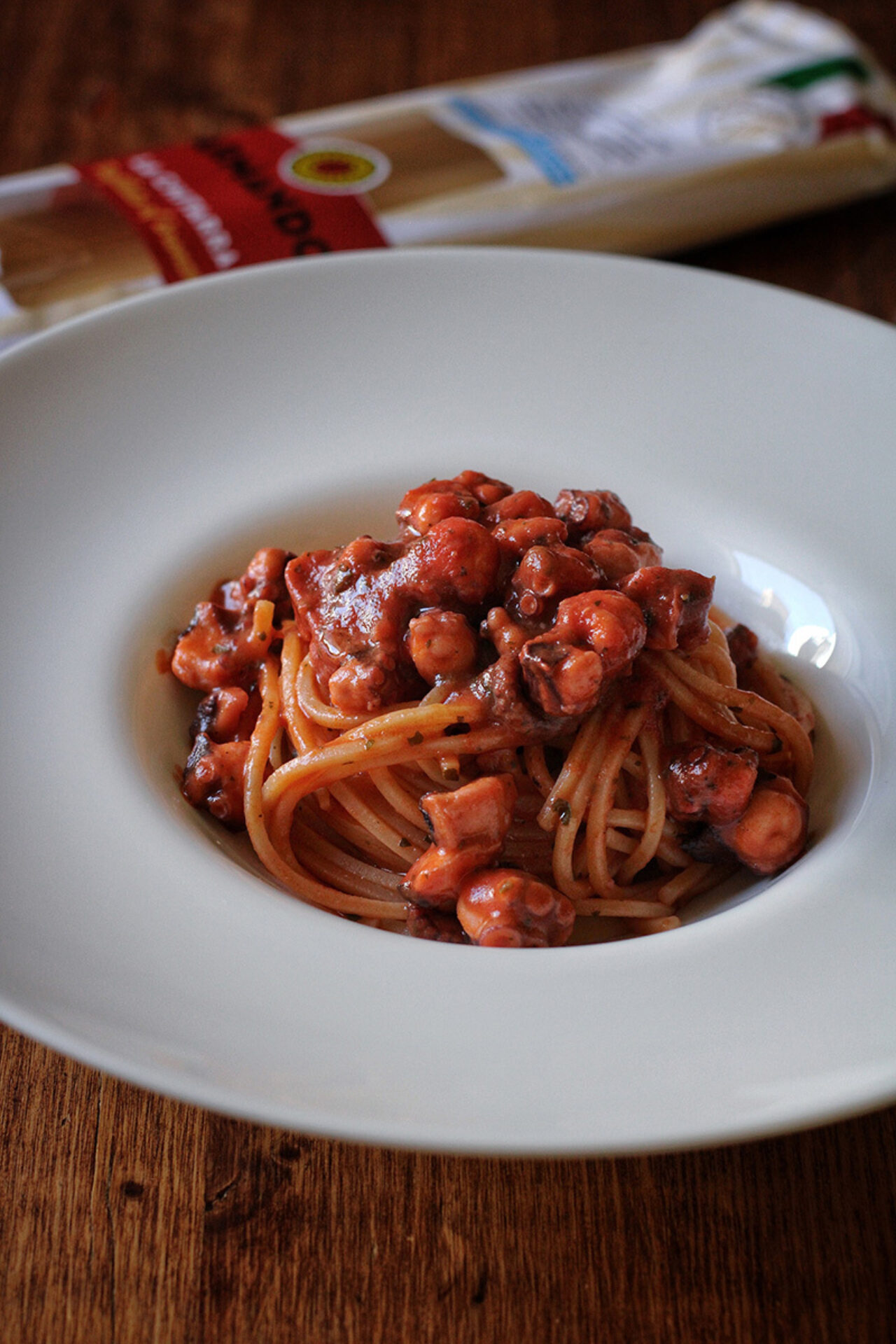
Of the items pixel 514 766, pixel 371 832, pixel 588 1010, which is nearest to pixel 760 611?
pixel 514 766

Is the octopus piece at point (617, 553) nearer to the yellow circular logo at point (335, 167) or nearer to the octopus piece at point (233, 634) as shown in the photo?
the octopus piece at point (233, 634)

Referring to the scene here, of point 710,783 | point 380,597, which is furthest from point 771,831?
point 380,597

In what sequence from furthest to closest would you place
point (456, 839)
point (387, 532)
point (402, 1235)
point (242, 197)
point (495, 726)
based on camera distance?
→ point (242, 197), point (387, 532), point (495, 726), point (456, 839), point (402, 1235)

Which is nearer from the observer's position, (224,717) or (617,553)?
(617,553)

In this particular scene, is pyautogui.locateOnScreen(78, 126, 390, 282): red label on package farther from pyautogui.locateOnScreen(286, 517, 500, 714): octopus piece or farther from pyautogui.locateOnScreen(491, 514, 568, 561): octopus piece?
pyautogui.locateOnScreen(491, 514, 568, 561): octopus piece

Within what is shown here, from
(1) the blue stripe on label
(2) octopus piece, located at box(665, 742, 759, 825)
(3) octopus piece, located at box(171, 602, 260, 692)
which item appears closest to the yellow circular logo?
(1) the blue stripe on label

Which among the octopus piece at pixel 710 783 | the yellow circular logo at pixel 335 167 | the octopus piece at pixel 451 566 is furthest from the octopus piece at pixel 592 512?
the yellow circular logo at pixel 335 167

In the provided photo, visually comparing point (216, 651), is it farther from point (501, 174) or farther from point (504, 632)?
point (501, 174)
